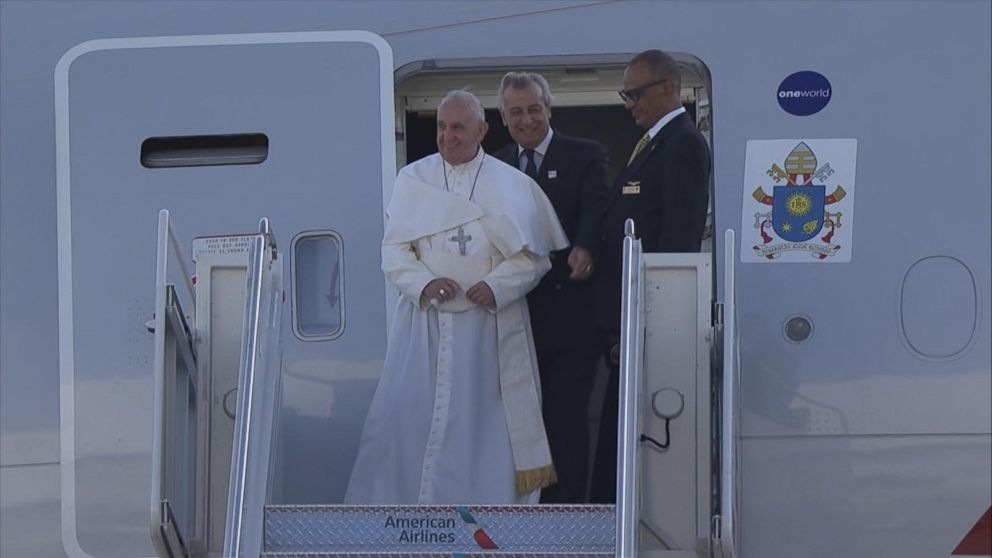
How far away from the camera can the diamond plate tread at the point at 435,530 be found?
175 inches

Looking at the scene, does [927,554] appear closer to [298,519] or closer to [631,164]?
[631,164]

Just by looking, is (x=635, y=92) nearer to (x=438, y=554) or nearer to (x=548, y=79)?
(x=548, y=79)

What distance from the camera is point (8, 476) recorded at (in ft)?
17.6

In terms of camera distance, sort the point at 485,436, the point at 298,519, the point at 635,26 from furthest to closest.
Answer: the point at 635,26 < the point at 485,436 < the point at 298,519

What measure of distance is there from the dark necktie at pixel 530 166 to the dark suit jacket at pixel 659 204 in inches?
14.7

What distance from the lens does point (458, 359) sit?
16.6ft

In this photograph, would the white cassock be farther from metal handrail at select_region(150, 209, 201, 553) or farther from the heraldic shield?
the heraldic shield

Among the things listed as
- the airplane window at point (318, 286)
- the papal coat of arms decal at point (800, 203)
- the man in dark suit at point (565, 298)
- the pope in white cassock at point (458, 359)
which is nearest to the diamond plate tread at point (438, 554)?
the pope in white cassock at point (458, 359)

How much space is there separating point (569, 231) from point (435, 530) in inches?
53.9

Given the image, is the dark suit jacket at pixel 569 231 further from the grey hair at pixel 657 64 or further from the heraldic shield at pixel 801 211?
the heraldic shield at pixel 801 211

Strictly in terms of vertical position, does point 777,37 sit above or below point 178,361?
above

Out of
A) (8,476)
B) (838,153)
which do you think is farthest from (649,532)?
(8,476)

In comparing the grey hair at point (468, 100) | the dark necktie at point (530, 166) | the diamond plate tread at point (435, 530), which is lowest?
the diamond plate tread at point (435, 530)

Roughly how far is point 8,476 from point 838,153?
123 inches
